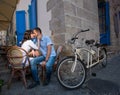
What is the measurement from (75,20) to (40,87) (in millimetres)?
2334

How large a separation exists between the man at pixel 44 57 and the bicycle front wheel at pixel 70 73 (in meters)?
0.38

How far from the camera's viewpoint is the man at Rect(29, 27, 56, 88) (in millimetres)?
5168

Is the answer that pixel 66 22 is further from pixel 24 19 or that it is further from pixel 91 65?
pixel 24 19

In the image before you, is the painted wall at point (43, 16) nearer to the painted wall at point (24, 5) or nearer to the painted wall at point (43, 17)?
the painted wall at point (43, 17)

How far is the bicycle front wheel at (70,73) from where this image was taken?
15.9ft

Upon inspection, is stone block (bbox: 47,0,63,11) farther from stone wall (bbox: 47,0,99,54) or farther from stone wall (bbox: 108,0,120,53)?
stone wall (bbox: 108,0,120,53)

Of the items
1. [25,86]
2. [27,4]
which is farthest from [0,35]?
[25,86]

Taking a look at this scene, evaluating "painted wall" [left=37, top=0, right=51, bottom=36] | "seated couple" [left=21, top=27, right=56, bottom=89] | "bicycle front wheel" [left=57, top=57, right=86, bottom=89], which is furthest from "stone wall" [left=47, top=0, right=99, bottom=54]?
"bicycle front wheel" [left=57, top=57, right=86, bottom=89]

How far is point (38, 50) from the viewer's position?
18.0 feet

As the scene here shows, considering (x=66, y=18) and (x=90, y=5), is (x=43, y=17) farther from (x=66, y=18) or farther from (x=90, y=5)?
(x=90, y=5)

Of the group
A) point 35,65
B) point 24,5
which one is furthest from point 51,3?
point 24,5

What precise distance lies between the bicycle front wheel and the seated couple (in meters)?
0.38

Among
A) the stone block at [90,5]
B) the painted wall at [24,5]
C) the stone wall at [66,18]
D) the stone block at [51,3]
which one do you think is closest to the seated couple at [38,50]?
the stone wall at [66,18]

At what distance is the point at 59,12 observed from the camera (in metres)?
6.17
